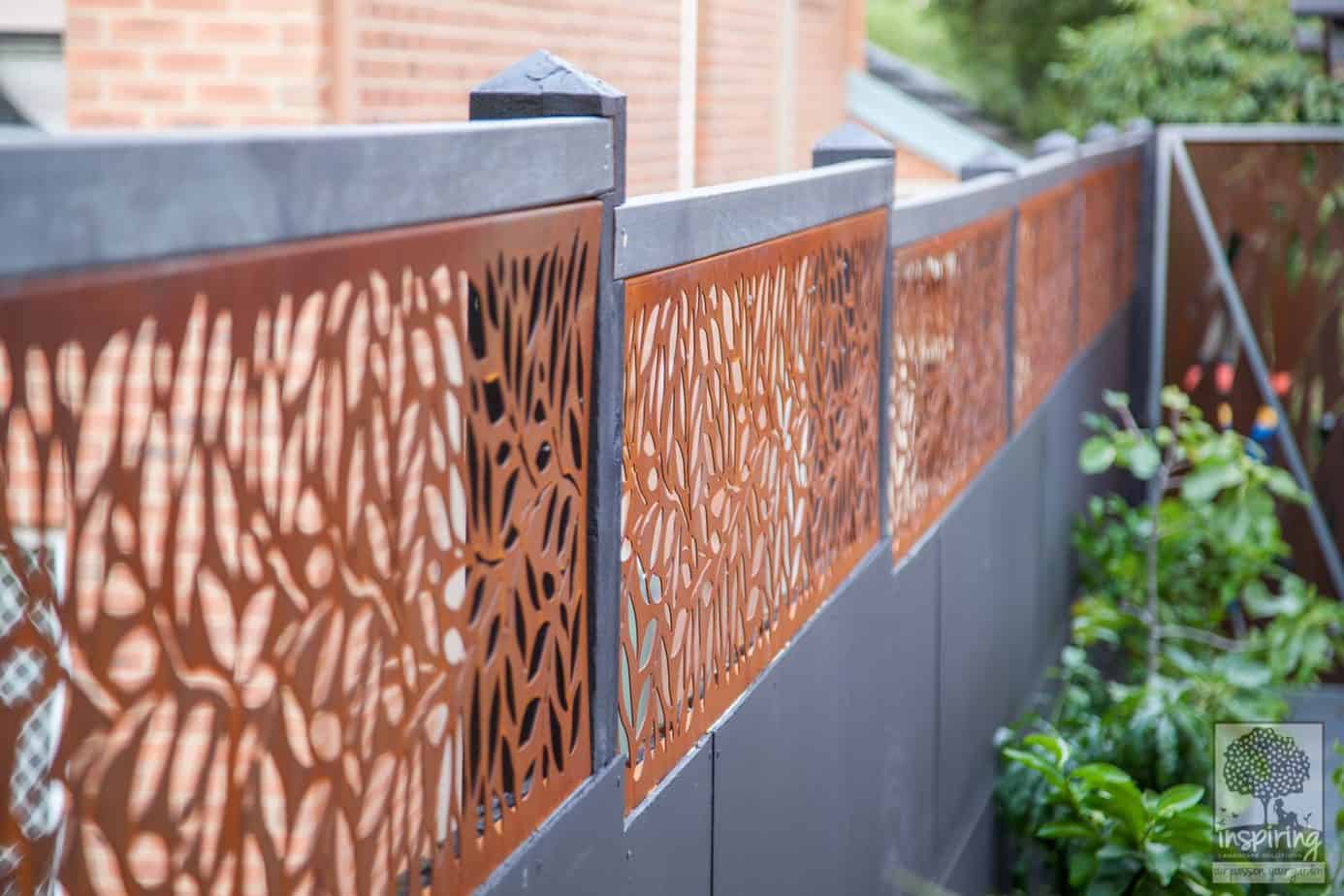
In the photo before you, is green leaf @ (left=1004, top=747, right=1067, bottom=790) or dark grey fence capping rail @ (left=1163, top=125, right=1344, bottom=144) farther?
dark grey fence capping rail @ (left=1163, top=125, right=1344, bottom=144)

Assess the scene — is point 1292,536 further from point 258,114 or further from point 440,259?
point 440,259

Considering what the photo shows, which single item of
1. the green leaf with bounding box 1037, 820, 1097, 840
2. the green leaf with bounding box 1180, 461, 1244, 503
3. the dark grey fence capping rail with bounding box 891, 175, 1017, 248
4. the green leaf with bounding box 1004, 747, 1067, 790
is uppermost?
the dark grey fence capping rail with bounding box 891, 175, 1017, 248

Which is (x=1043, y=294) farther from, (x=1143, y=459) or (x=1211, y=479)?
(x=1211, y=479)

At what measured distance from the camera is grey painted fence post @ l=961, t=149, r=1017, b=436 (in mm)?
5168

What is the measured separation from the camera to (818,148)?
3416 mm

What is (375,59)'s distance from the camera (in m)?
4.49

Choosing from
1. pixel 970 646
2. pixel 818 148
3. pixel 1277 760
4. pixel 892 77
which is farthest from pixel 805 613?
pixel 892 77

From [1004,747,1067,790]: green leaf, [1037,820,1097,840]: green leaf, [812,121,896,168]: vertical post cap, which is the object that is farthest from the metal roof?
[812,121,896,168]: vertical post cap

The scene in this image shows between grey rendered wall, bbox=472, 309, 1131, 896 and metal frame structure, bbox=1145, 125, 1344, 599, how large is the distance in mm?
3029

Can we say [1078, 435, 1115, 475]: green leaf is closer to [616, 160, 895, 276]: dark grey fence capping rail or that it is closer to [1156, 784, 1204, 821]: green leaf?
[1156, 784, 1204, 821]: green leaf

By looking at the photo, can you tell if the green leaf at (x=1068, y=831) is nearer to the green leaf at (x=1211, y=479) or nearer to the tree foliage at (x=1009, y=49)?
the green leaf at (x=1211, y=479)

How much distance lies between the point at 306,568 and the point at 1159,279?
831cm

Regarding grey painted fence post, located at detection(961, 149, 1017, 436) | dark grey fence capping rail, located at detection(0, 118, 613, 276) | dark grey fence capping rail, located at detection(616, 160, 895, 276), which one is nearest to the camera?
dark grey fence capping rail, located at detection(0, 118, 613, 276)

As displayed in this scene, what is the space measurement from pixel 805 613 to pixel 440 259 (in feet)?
5.03
